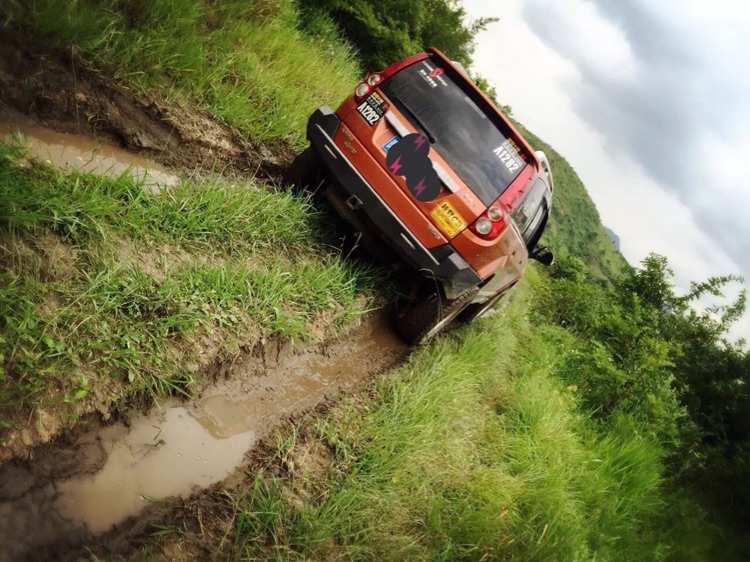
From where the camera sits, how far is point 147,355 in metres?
3.00

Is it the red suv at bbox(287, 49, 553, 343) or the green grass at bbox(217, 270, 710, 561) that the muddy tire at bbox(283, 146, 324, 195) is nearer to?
the red suv at bbox(287, 49, 553, 343)

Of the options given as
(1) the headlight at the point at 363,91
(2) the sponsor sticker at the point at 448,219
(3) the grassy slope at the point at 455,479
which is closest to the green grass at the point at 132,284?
(3) the grassy slope at the point at 455,479

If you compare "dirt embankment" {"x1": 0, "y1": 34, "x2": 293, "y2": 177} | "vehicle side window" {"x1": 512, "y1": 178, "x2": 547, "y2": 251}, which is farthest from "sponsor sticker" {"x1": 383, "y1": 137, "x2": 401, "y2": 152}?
"dirt embankment" {"x1": 0, "y1": 34, "x2": 293, "y2": 177}

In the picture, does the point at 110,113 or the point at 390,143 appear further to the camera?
the point at 390,143

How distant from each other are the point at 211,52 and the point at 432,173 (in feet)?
8.77

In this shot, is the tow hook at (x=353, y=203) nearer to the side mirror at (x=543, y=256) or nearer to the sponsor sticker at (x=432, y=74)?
the sponsor sticker at (x=432, y=74)

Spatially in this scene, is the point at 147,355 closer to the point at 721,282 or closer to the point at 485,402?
the point at 485,402

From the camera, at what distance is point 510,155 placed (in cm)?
478

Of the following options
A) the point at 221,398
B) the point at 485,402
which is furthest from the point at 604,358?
the point at 221,398

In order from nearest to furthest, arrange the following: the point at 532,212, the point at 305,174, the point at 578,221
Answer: the point at 305,174 → the point at 532,212 → the point at 578,221

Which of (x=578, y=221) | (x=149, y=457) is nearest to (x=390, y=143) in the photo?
(x=149, y=457)

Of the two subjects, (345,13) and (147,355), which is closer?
(147,355)

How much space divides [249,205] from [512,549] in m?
3.24

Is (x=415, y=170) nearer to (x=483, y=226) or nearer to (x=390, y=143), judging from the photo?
(x=390, y=143)
